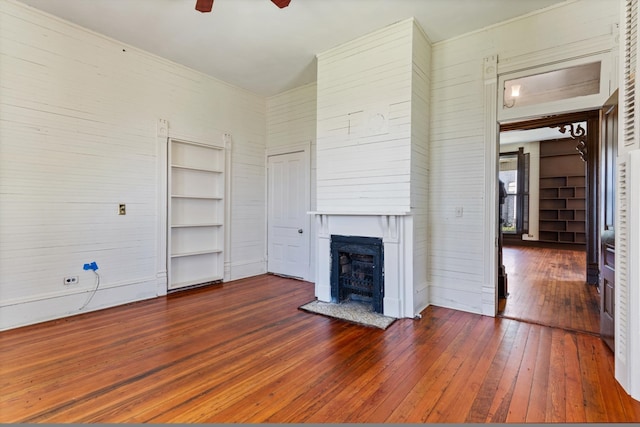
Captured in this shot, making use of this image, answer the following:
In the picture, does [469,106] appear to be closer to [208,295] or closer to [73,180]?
[208,295]

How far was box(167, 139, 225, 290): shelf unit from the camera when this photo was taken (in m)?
4.69

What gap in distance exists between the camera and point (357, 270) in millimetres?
4012

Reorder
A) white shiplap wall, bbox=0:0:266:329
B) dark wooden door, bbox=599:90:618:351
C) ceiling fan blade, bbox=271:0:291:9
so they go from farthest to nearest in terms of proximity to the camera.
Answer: white shiplap wall, bbox=0:0:266:329 < ceiling fan blade, bbox=271:0:291:9 < dark wooden door, bbox=599:90:618:351

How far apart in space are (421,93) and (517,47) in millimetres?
1104

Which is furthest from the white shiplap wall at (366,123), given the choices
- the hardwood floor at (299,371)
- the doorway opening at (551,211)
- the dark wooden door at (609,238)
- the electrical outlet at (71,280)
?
the electrical outlet at (71,280)

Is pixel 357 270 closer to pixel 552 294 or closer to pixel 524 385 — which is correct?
pixel 524 385

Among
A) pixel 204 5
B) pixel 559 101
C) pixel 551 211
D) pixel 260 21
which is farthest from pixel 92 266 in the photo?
pixel 551 211

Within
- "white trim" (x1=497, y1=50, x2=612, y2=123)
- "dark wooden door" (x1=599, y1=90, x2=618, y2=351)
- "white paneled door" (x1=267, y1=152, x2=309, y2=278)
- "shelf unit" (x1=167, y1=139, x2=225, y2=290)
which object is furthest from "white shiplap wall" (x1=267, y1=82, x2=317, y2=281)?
"dark wooden door" (x1=599, y1=90, x2=618, y2=351)

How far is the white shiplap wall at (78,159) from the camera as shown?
325 cm

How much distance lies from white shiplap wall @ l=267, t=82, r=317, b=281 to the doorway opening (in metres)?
3.26

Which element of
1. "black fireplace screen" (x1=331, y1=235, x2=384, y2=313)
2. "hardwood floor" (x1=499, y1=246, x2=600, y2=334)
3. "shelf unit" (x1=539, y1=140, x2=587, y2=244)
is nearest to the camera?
"hardwood floor" (x1=499, y1=246, x2=600, y2=334)

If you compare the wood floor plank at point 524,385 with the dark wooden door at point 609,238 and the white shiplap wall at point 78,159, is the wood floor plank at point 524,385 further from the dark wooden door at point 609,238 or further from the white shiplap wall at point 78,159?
the white shiplap wall at point 78,159

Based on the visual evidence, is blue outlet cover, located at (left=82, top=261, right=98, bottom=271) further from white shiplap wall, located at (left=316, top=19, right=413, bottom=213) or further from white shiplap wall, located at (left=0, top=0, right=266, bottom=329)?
white shiplap wall, located at (left=316, top=19, right=413, bottom=213)

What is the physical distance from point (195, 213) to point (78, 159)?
5.57 feet
